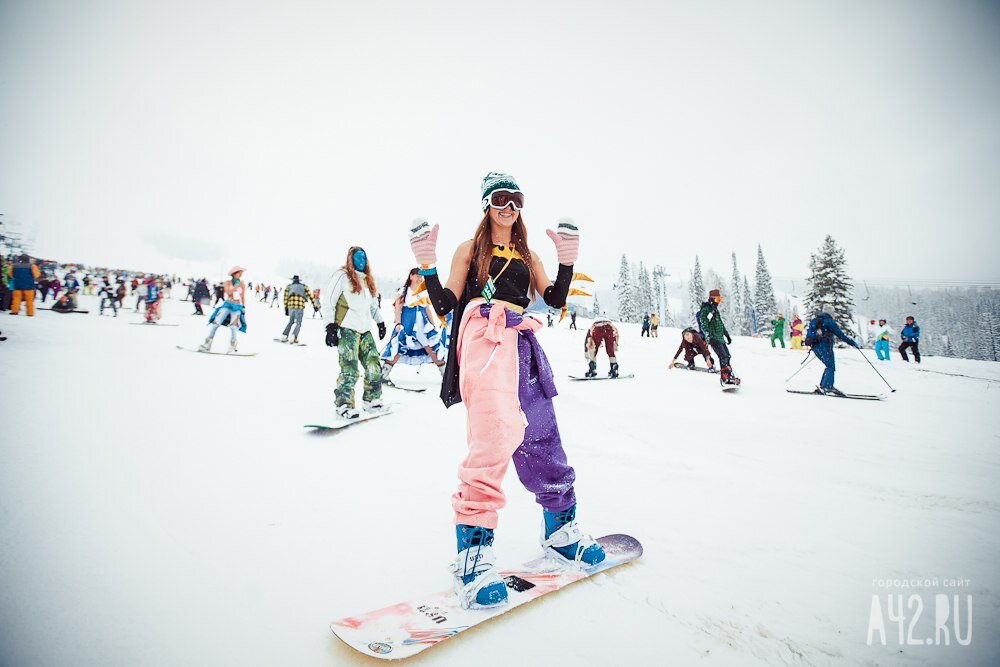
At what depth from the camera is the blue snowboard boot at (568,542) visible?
7.23ft

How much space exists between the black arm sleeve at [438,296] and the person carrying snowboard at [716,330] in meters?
8.26

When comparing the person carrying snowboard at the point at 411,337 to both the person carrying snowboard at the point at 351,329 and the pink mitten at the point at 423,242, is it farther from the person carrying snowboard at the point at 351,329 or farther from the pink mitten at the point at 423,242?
the pink mitten at the point at 423,242

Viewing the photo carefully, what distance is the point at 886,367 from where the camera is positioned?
12.9 meters

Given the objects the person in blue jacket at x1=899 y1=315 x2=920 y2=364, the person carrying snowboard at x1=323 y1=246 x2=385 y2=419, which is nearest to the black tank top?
the person carrying snowboard at x1=323 y1=246 x2=385 y2=419

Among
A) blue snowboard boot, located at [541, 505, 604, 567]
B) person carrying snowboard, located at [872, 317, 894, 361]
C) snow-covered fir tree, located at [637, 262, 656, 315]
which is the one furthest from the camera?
snow-covered fir tree, located at [637, 262, 656, 315]

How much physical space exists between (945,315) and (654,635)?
155 m

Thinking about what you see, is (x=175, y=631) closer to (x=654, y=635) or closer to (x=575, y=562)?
(x=575, y=562)

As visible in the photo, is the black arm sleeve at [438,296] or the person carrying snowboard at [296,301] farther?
the person carrying snowboard at [296,301]

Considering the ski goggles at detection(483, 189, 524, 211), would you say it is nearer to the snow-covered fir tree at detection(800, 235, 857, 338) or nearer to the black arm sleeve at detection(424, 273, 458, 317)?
the black arm sleeve at detection(424, 273, 458, 317)

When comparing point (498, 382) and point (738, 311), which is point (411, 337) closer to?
point (498, 382)

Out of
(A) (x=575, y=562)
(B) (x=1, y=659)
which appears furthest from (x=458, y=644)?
(B) (x=1, y=659)

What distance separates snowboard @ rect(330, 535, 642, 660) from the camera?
1565 millimetres

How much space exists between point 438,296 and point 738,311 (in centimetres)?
7585

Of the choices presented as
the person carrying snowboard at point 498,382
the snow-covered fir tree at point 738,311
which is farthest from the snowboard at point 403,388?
the snow-covered fir tree at point 738,311
